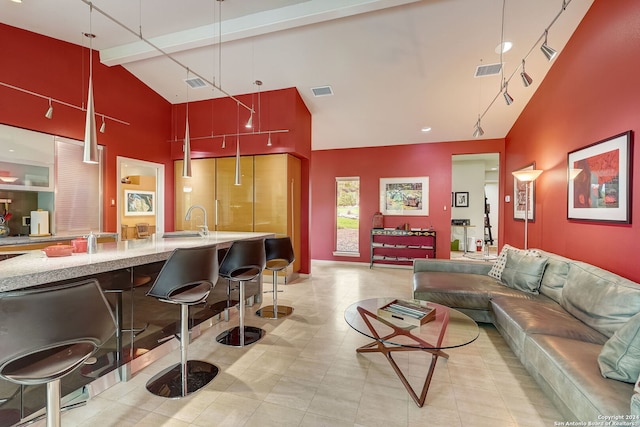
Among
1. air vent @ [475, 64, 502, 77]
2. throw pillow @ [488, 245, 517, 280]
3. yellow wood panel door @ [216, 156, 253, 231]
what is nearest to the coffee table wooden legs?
throw pillow @ [488, 245, 517, 280]

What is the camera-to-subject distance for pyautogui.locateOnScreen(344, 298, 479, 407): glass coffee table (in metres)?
2.09

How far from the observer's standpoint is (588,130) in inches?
126

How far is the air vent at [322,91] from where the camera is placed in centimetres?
511

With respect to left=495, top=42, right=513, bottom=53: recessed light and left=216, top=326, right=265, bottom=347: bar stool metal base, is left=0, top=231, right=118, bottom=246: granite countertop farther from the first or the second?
left=495, top=42, right=513, bottom=53: recessed light

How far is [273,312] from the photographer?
3.80 meters

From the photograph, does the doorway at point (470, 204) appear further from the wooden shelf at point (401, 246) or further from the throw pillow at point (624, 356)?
the throw pillow at point (624, 356)

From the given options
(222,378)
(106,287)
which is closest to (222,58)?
(106,287)

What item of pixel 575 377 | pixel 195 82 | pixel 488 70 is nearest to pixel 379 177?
pixel 488 70

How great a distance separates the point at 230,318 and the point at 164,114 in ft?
15.0

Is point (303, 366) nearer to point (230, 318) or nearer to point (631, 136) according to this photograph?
point (230, 318)

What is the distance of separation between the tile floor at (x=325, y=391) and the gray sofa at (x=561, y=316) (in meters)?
0.25

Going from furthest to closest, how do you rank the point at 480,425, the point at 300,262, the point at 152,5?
1. the point at 300,262
2. the point at 152,5
3. the point at 480,425

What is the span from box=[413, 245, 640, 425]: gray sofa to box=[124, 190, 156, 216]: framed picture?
5.60m

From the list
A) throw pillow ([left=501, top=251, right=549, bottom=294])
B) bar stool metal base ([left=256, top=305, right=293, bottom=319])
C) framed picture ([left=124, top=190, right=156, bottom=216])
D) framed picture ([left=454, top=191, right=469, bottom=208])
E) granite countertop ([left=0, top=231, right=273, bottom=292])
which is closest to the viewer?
granite countertop ([left=0, top=231, right=273, bottom=292])
